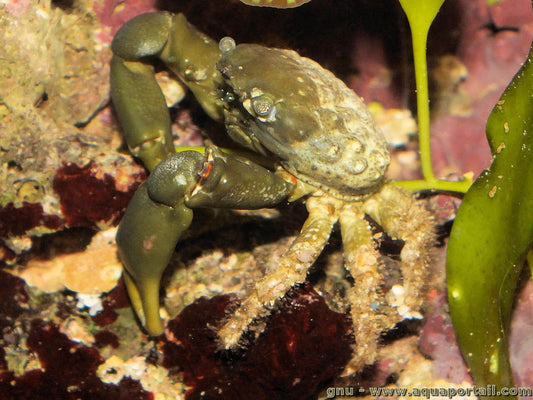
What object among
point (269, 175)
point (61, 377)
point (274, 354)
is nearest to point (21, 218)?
point (61, 377)

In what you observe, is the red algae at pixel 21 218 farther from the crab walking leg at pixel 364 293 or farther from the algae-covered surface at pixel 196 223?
the crab walking leg at pixel 364 293

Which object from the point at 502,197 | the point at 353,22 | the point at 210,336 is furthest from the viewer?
the point at 353,22

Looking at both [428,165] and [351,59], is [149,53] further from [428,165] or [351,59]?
[428,165]

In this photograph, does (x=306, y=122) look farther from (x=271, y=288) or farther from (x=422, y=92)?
(x=271, y=288)

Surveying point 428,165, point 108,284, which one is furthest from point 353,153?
point 108,284

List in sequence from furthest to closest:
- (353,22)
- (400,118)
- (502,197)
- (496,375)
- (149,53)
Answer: (400,118), (353,22), (149,53), (496,375), (502,197)

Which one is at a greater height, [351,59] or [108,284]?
[351,59]
